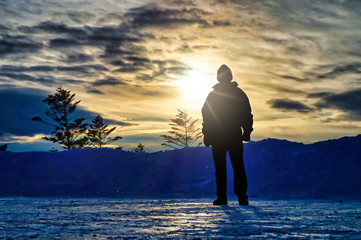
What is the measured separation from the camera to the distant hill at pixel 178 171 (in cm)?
1557

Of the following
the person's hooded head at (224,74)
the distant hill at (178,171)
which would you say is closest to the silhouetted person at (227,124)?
the person's hooded head at (224,74)

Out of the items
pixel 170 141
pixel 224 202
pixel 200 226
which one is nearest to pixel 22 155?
pixel 224 202

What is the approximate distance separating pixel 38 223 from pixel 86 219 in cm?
75

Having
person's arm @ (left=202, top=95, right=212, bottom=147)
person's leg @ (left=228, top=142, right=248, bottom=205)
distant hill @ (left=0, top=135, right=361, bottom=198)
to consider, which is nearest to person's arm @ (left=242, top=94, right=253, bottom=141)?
person's leg @ (left=228, top=142, right=248, bottom=205)

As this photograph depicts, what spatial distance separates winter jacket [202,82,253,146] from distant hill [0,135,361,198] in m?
4.64

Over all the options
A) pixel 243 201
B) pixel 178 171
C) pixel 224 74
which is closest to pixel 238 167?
pixel 243 201

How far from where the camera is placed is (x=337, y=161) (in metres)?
18.0

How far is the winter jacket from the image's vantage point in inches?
405

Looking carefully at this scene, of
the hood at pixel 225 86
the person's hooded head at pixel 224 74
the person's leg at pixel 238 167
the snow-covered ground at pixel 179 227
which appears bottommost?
the snow-covered ground at pixel 179 227

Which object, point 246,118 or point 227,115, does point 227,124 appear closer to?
point 227,115

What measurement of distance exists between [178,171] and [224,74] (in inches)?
347

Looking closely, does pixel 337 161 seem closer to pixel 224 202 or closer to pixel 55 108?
pixel 224 202

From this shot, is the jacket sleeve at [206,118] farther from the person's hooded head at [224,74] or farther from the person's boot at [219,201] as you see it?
the person's boot at [219,201]

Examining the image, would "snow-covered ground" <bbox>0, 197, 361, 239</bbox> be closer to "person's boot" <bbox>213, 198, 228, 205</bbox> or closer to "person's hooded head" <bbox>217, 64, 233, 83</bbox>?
"person's boot" <bbox>213, 198, 228, 205</bbox>
